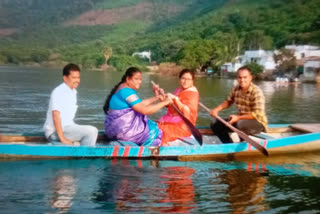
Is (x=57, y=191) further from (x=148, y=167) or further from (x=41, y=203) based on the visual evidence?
(x=148, y=167)

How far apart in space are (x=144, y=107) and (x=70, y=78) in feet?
4.19

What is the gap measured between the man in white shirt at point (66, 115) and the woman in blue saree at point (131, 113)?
0.42 metres

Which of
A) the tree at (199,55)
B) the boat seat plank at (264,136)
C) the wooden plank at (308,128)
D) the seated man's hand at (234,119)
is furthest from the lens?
the tree at (199,55)

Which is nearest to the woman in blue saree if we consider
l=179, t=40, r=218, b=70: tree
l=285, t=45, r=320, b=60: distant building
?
l=285, t=45, r=320, b=60: distant building

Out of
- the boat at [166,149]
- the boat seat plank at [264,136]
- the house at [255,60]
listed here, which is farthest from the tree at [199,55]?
the boat at [166,149]

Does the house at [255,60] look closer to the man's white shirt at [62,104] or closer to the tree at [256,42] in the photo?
the tree at [256,42]

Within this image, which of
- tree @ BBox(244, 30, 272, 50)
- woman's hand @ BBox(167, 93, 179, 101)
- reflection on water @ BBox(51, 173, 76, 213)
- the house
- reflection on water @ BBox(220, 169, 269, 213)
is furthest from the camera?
tree @ BBox(244, 30, 272, 50)

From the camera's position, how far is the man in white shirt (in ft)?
23.8

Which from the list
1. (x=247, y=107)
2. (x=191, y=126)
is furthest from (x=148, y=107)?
(x=247, y=107)

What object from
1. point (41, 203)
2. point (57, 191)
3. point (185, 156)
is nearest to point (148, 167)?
point (185, 156)

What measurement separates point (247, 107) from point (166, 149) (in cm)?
180

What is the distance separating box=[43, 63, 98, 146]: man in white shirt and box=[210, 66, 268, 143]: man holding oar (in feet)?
8.42

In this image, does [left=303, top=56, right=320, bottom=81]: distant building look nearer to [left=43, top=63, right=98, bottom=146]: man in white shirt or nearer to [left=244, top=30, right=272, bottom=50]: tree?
[left=244, top=30, right=272, bottom=50]: tree

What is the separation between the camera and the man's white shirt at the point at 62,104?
7.25 meters
